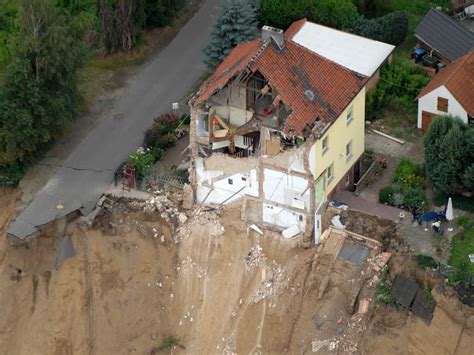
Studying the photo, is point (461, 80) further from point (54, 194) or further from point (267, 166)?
point (54, 194)

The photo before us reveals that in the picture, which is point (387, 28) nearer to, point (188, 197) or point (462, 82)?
point (462, 82)

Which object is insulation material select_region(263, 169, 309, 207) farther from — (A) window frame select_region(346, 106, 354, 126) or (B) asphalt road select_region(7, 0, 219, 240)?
(B) asphalt road select_region(7, 0, 219, 240)

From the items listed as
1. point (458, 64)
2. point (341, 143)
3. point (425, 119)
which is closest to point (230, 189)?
point (341, 143)

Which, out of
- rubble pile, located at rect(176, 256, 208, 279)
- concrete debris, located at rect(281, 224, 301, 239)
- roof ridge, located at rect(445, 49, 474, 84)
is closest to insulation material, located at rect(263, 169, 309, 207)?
concrete debris, located at rect(281, 224, 301, 239)

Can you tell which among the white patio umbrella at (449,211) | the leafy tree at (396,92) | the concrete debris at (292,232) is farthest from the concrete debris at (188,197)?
the white patio umbrella at (449,211)

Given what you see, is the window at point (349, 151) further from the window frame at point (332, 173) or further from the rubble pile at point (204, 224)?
the rubble pile at point (204, 224)

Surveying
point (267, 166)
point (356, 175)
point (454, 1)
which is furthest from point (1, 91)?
point (454, 1)

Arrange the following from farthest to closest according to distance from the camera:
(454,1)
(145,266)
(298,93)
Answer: (454,1) < (145,266) < (298,93)
